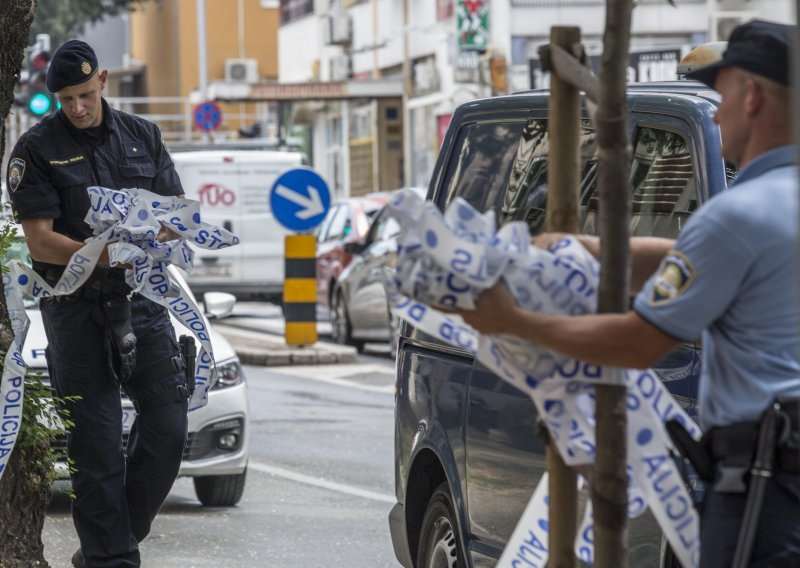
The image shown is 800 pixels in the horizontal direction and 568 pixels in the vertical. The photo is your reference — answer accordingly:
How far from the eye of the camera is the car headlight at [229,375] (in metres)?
9.27

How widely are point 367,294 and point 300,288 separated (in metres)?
1.19

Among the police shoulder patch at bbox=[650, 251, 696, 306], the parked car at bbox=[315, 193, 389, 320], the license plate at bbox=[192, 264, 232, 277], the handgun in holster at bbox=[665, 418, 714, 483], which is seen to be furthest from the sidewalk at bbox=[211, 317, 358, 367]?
the police shoulder patch at bbox=[650, 251, 696, 306]

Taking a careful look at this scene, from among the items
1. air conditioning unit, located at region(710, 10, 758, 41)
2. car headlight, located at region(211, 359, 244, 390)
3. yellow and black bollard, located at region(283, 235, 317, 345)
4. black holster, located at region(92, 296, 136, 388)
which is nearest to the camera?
black holster, located at region(92, 296, 136, 388)

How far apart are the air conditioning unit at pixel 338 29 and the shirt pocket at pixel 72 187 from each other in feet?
114

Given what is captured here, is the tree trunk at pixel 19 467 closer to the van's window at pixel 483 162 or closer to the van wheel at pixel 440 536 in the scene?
the van wheel at pixel 440 536

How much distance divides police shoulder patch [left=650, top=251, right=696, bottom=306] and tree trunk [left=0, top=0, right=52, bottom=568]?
2.96 meters

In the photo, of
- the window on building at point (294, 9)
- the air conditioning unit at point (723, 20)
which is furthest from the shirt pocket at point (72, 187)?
the window on building at point (294, 9)

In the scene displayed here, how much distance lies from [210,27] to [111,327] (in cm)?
5306

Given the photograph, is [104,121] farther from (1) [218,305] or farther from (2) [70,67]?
(1) [218,305]

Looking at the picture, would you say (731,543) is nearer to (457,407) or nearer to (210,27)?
(457,407)

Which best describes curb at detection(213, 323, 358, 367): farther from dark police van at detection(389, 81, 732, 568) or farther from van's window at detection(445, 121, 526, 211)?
van's window at detection(445, 121, 526, 211)

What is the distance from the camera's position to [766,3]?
3048 cm

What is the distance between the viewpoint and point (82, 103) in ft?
20.0

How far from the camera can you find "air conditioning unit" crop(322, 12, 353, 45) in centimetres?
4047
